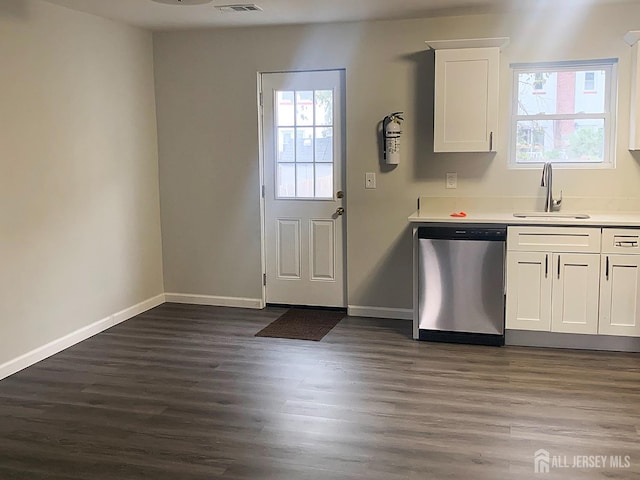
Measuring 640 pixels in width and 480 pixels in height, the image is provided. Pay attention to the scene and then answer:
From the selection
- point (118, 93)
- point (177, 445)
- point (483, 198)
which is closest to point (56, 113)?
point (118, 93)

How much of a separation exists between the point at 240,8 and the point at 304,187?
5.04 ft

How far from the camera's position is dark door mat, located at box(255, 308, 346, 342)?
4.80 m

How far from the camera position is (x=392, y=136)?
4996 millimetres

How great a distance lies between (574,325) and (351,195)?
1.95 metres

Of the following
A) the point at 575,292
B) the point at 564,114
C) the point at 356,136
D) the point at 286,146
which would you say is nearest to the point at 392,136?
the point at 356,136

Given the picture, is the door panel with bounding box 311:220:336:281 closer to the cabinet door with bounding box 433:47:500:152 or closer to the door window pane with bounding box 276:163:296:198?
the door window pane with bounding box 276:163:296:198

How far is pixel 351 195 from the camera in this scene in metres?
5.26

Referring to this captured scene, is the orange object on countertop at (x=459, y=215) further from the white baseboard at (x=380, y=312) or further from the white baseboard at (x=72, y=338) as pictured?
the white baseboard at (x=72, y=338)

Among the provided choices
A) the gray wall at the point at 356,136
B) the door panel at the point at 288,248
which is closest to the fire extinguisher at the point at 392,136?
the gray wall at the point at 356,136

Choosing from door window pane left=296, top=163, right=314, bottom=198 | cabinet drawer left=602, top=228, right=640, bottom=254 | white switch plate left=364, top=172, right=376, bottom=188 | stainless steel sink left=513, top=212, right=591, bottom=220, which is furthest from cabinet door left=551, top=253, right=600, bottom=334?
door window pane left=296, top=163, right=314, bottom=198

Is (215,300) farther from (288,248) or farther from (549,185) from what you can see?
(549,185)

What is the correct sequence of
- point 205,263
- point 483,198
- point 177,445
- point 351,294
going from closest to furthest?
1. point 177,445
2. point 483,198
3. point 351,294
4. point 205,263

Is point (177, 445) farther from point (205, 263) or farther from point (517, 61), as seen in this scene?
point (517, 61)

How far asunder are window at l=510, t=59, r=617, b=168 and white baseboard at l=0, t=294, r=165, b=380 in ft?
10.6
